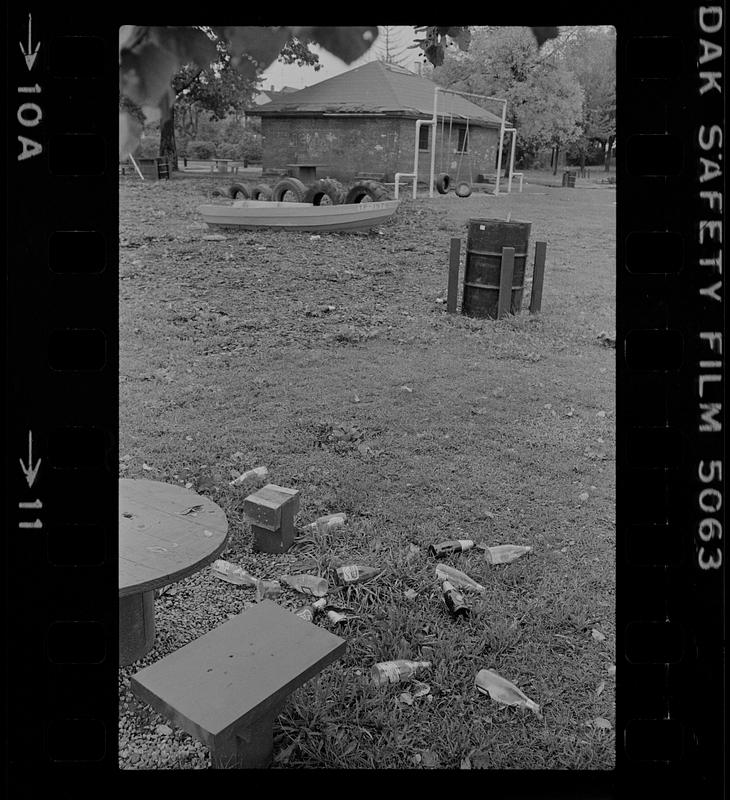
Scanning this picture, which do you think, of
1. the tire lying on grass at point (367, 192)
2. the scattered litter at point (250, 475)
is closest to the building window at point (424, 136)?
the tire lying on grass at point (367, 192)

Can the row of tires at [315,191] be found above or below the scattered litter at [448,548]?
above

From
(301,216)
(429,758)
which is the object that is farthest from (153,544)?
(301,216)

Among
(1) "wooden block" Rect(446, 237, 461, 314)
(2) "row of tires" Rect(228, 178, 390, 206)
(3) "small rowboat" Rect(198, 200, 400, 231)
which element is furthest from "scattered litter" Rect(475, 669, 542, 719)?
(2) "row of tires" Rect(228, 178, 390, 206)

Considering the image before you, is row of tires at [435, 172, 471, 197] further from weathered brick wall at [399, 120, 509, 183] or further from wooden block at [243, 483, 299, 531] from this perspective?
wooden block at [243, 483, 299, 531]

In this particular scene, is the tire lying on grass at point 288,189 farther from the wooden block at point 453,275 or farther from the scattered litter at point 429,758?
the scattered litter at point 429,758

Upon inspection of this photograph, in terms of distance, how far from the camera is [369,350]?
24.0 ft

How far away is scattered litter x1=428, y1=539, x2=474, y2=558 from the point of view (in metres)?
3.90

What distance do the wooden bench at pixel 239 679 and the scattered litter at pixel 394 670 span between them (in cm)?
59

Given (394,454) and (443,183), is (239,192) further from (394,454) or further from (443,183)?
(394,454)

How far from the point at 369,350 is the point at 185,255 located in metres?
3.72

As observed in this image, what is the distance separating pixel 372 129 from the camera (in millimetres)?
13852

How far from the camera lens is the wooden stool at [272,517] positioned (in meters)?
3.90
